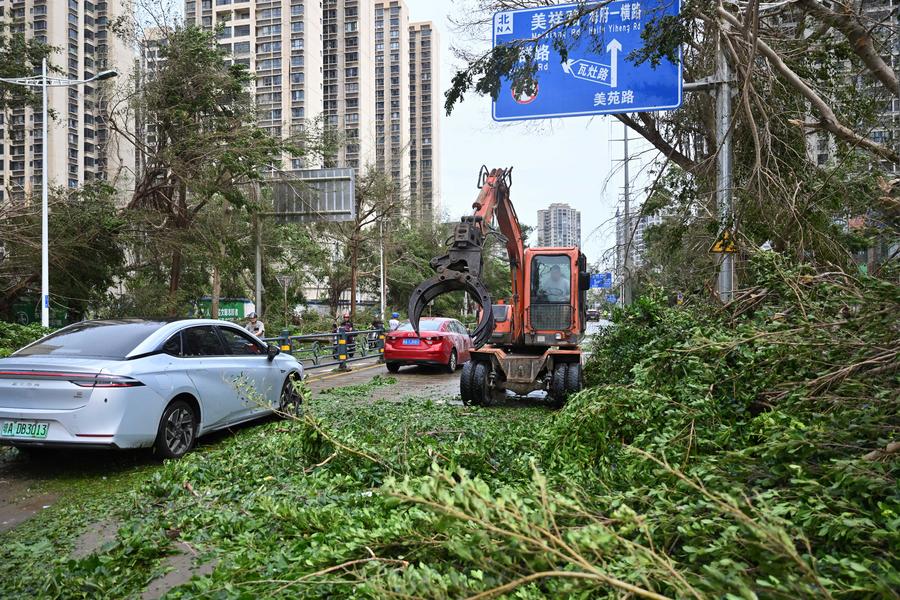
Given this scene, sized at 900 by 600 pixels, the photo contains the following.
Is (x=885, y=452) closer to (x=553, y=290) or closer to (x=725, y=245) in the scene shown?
(x=725, y=245)

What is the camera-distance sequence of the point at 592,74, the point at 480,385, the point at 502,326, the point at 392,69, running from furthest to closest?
1. the point at 392,69
2. the point at 502,326
3. the point at 592,74
4. the point at 480,385

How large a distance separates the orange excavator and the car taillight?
333 cm

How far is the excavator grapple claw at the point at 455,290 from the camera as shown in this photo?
6672 millimetres

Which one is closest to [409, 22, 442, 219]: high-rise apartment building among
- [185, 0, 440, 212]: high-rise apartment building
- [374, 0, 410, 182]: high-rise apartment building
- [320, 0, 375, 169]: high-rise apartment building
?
[185, 0, 440, 212]: high-rise apartment building

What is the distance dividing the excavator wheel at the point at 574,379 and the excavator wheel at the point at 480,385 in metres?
1.27

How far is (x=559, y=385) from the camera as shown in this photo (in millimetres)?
9523

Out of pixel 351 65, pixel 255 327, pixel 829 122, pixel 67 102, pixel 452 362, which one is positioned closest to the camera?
pixel 829 122

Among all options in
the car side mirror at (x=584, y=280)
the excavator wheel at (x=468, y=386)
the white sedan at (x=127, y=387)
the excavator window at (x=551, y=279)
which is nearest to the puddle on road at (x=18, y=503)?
the white sedan at (x=127, y=387)

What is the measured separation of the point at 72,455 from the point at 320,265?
3254 centimetres

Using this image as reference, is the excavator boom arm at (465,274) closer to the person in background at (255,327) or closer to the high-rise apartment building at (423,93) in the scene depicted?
the person in background at (255,327)

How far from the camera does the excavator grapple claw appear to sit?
6672 mm

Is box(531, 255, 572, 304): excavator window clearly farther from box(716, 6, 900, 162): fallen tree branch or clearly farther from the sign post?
the sign post

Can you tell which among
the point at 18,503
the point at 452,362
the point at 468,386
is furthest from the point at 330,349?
the point at 18,503

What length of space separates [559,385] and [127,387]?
604 centimetres
